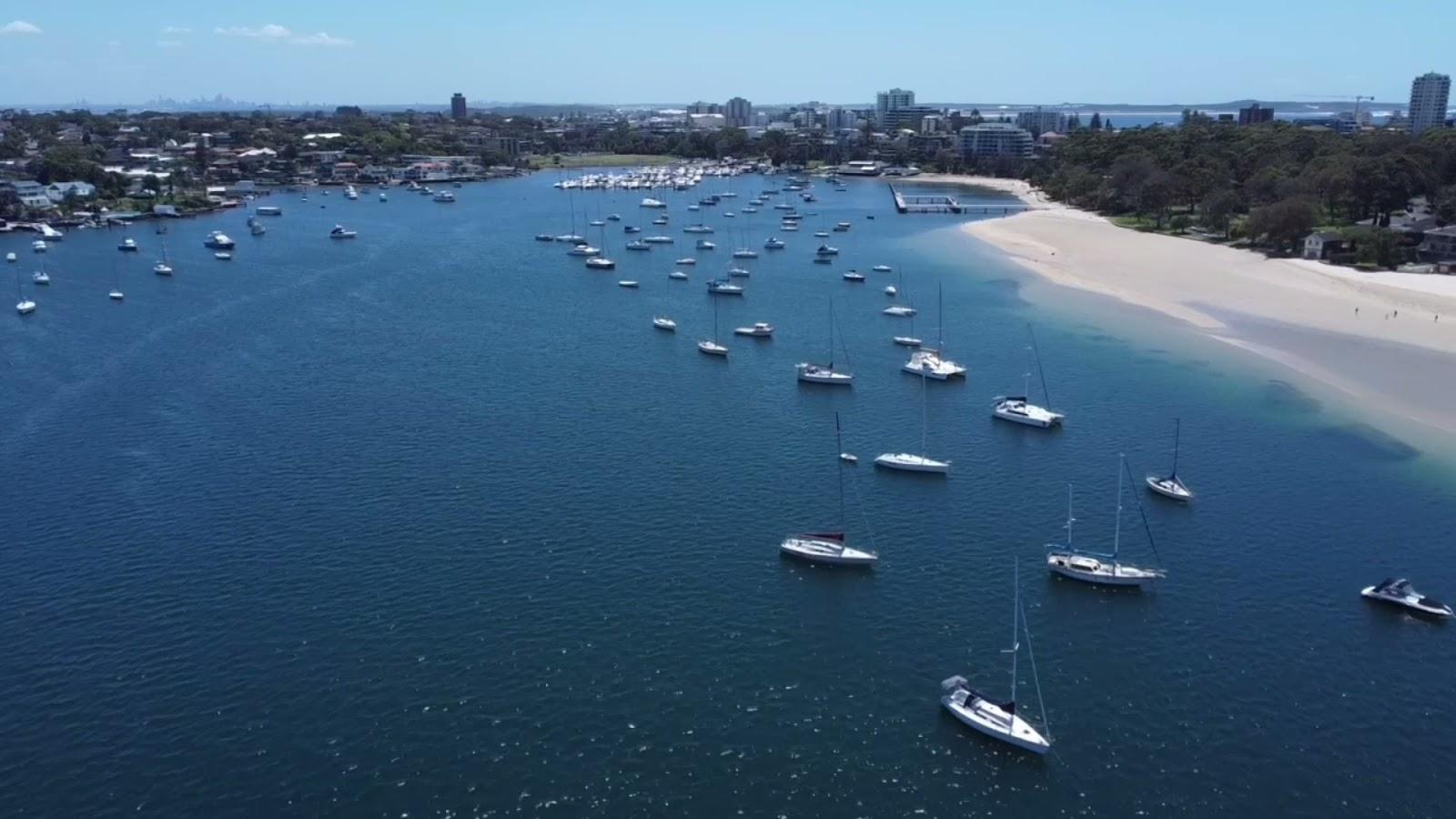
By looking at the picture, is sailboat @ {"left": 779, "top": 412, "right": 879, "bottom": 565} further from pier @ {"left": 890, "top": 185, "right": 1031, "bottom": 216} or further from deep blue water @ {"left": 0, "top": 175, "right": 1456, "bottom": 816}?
pier @ {"left": 890, "top": 185, "right": 1031, "bottom": 216}

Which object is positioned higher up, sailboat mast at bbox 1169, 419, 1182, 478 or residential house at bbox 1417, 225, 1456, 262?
residential house at bbox 1417, 225, 1456, 262

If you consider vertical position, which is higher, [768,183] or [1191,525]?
[768,183]

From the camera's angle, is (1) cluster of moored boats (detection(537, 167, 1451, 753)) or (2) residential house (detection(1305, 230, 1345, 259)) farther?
(2) residential house (detection(1305, 230, 1345, 259))

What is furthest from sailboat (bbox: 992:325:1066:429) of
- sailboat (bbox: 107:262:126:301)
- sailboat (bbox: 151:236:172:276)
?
sailboat (bbox: 151:236:172:276)

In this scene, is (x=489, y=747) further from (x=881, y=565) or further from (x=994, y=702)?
(x=881, y=565)

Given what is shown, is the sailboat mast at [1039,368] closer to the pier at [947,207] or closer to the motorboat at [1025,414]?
the motorboat at [1025,414]

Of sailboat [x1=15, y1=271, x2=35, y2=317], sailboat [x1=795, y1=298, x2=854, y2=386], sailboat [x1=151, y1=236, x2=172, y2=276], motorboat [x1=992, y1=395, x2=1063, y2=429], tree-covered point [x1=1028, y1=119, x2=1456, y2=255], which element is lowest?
motorboat [x1=992, y1=395, x2=1063, y2=429]

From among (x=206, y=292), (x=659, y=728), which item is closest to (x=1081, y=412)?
(x=659, y=728)
